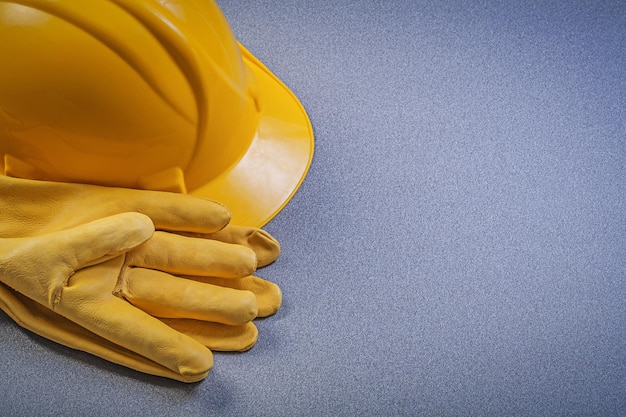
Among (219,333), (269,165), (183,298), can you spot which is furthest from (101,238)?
(269,165)

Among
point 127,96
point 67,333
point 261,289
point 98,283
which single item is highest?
point 127,96

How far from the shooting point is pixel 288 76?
58.7 inches

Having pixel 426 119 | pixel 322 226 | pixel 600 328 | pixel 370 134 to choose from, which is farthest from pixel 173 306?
pixel 600 328

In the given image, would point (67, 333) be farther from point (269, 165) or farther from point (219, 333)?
point (269, 165)

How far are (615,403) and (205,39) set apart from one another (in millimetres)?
981

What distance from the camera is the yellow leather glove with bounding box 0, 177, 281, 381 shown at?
1.09m

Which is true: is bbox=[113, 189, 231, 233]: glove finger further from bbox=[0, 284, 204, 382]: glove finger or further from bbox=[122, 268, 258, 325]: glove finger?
bbox=[0, 284, 204, 382]: glove finger

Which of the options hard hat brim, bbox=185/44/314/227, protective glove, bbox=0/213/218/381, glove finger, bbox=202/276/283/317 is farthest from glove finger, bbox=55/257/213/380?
hard hat brim, bbox=185/44/314/227

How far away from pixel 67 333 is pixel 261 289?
353 millimetres

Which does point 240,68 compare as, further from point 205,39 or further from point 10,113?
point 10,113

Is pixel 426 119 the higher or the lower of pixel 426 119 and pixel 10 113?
the higher

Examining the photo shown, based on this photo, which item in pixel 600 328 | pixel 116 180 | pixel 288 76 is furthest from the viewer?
pixel 288 76

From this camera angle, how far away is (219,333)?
3.82ft

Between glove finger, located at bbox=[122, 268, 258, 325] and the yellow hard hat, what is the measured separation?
0.52ft
